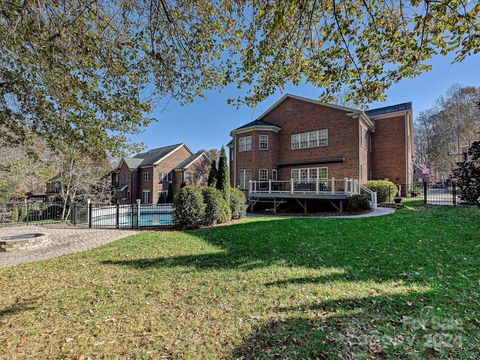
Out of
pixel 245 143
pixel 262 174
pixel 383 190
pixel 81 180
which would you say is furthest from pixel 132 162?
pixel 383 190

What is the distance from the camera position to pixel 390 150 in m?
20.3

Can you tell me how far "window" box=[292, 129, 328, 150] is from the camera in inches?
744

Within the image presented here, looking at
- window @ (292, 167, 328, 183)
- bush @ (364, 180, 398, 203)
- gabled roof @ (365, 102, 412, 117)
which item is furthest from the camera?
gabled roof @ (365, 102, 412, 117)

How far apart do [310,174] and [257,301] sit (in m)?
16.4

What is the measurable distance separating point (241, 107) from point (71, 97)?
3663mm

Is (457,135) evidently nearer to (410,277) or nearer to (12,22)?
(410,277)

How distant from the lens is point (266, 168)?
20.6m

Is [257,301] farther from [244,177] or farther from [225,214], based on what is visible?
[244,177]

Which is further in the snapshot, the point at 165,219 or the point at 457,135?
the point at 457,135

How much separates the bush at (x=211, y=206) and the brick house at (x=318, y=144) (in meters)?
8.64

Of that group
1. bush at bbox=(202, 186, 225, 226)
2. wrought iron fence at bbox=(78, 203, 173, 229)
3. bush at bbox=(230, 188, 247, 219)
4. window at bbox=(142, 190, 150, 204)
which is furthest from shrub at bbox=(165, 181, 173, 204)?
bush at bbox=(202, 186, 225, 226)

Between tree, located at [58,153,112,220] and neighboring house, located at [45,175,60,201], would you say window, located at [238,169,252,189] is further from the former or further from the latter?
neighboring house, located at [45,175,60,201]

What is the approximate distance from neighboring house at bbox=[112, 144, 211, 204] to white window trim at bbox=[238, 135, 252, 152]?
13.0m

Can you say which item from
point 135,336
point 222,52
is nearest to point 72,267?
point 135,336
